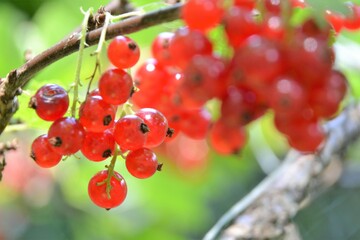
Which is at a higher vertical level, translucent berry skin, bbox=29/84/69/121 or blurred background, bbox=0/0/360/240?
blurred background, bbox=0/0/360/240

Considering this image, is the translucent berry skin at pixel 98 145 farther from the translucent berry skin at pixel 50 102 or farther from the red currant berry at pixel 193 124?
the red currant berry at pixel 193 124

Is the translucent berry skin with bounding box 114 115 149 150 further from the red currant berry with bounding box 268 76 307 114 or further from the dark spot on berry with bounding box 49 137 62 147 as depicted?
the red currant berry with bounding box 268 76 307 114

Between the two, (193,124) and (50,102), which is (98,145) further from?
(193,124)

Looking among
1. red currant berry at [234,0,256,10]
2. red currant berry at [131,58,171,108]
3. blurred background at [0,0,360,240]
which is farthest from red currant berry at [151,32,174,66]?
blurred background at [0,0,360,240]

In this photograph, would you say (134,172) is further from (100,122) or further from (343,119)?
(343,119)

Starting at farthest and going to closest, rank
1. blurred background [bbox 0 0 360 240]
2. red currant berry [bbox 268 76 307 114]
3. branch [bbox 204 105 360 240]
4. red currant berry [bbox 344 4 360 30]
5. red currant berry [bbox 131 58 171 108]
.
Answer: blurred background [bbox 0 0 360 240] → branch [bbox 204 105 360 240] → red currant berry [bbox 131 58 171 108] → red currant berry [bbox 344 4 360 30] → red currant berry [bbox 268 76 307 114]

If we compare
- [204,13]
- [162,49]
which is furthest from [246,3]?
[162,49]
